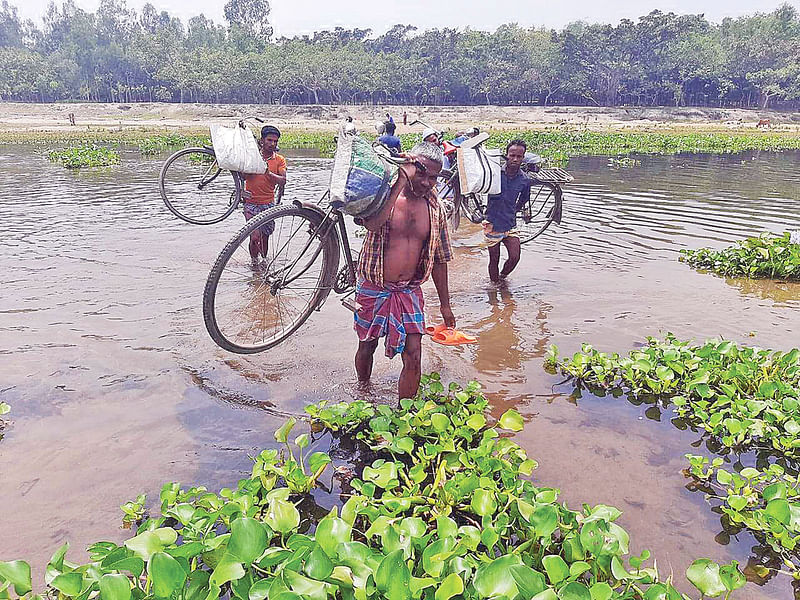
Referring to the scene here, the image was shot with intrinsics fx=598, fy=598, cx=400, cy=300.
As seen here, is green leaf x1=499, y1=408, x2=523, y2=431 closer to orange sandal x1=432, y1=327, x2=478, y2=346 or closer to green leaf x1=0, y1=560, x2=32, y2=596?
orange sandal x1=432, y1=327, x2=478, y2=346

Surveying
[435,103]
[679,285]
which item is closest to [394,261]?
[679,285]

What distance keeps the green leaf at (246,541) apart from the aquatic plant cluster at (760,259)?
768 cm

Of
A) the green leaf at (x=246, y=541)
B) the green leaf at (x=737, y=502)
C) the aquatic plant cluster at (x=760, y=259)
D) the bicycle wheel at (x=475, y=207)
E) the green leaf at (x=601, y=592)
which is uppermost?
the bicycle wheel at (x=475, y=207)

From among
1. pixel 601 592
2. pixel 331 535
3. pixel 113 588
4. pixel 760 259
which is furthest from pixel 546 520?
pixel 760 259

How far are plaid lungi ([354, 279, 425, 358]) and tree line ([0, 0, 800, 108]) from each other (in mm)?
Result: 72250

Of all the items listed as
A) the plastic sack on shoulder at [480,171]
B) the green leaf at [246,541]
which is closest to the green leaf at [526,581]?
the green leaf at [246,541]

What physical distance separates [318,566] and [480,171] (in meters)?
5.09

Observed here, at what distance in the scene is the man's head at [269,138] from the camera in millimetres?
7051

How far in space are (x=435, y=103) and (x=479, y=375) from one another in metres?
77.3

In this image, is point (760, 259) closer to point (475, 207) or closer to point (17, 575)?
point (475, 207)

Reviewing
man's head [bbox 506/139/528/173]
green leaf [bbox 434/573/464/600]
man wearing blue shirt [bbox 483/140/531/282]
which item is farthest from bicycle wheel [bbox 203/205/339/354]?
man's head [bbox 506/139/528/173]

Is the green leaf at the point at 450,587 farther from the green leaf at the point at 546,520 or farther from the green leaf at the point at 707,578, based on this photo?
the green leaf at the point at 707,578

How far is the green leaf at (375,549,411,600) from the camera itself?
2.17 metres

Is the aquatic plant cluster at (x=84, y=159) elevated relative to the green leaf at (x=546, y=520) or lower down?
elevated
